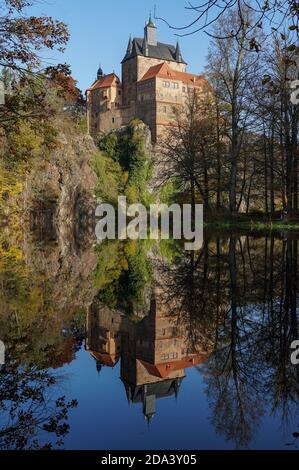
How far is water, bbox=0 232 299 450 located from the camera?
3143 mm

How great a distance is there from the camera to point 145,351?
4.98m

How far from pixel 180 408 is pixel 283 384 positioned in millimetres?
908

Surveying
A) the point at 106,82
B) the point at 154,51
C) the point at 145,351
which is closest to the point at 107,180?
the point at 106,82

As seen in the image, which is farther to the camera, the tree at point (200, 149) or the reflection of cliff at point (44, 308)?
the tree at point (200, 149)

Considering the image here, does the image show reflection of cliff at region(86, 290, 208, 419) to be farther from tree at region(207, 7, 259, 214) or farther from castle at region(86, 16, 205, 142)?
castle at region(86, 16, 205, 142)

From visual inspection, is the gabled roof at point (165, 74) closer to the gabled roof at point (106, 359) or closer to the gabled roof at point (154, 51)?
the gabled roof at point (154, 51)

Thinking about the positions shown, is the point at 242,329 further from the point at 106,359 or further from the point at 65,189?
the point at 65,189

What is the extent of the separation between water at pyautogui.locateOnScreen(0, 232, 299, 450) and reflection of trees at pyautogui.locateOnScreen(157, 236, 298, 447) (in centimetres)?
1

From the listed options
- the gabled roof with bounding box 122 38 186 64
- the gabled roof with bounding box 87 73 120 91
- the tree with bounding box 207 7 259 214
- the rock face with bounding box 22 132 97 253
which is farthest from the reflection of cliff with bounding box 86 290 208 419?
the gabled roof with bounding box 87 73 120 91

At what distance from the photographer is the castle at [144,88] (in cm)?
6956

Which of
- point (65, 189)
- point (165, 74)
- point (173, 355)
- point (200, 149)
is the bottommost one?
point (173, 355)

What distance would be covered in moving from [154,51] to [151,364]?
3121 inches

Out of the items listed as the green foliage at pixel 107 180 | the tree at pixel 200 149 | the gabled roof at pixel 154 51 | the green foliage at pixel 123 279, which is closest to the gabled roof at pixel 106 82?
the gabled roof at pixel 154 51

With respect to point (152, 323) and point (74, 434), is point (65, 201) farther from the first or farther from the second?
point (74, 434)
